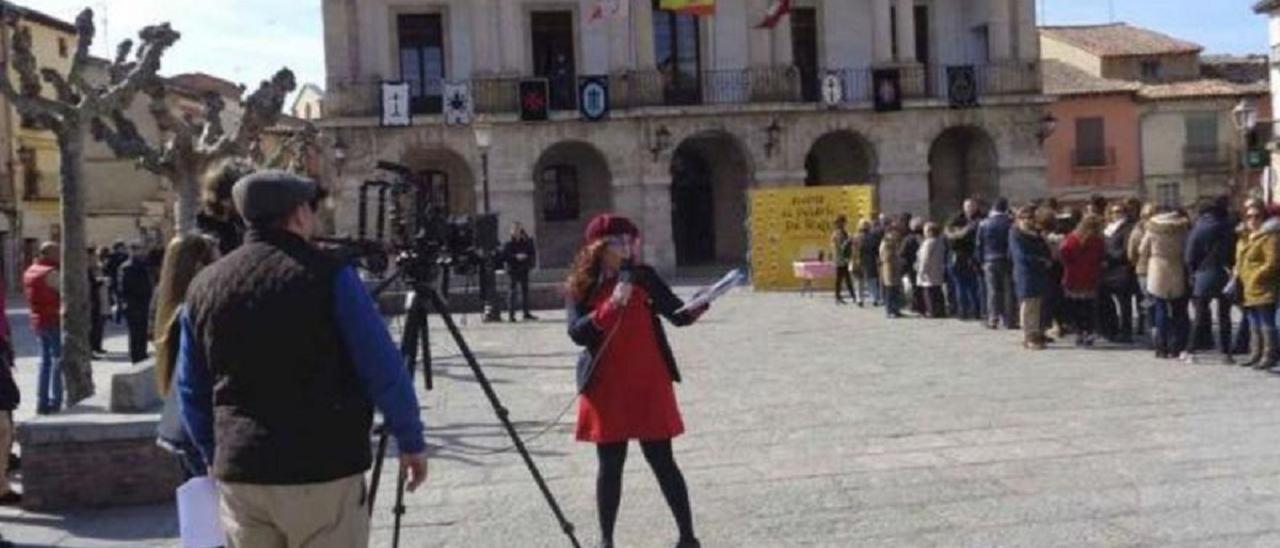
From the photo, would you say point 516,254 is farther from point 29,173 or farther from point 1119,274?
point 29,173

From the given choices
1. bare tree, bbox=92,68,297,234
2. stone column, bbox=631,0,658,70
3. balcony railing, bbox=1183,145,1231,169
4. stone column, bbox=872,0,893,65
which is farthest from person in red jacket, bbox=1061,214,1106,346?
balcony railing, bbox=1183,145,1231,169

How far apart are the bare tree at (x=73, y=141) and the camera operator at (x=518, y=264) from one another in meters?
10.1

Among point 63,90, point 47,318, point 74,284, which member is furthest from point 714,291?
point 47,318

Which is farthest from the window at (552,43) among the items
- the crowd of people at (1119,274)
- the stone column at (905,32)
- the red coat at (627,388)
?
the red coat at (627,388)

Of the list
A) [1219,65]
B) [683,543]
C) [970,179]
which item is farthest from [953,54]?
[683,543]

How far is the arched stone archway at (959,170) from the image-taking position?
4172 centimetres

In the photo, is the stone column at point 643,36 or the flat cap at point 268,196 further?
the stone column at point 643,36

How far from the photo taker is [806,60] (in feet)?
136

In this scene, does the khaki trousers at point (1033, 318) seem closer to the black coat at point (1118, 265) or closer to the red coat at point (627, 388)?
the black coat at point (1118, 265)

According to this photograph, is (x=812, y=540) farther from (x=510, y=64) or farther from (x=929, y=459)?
(x=510, y=64)

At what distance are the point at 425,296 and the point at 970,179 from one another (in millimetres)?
37943

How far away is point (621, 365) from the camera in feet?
22.0

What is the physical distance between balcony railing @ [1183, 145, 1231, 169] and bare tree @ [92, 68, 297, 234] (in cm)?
4880

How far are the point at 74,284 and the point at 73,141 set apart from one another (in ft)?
4.28
